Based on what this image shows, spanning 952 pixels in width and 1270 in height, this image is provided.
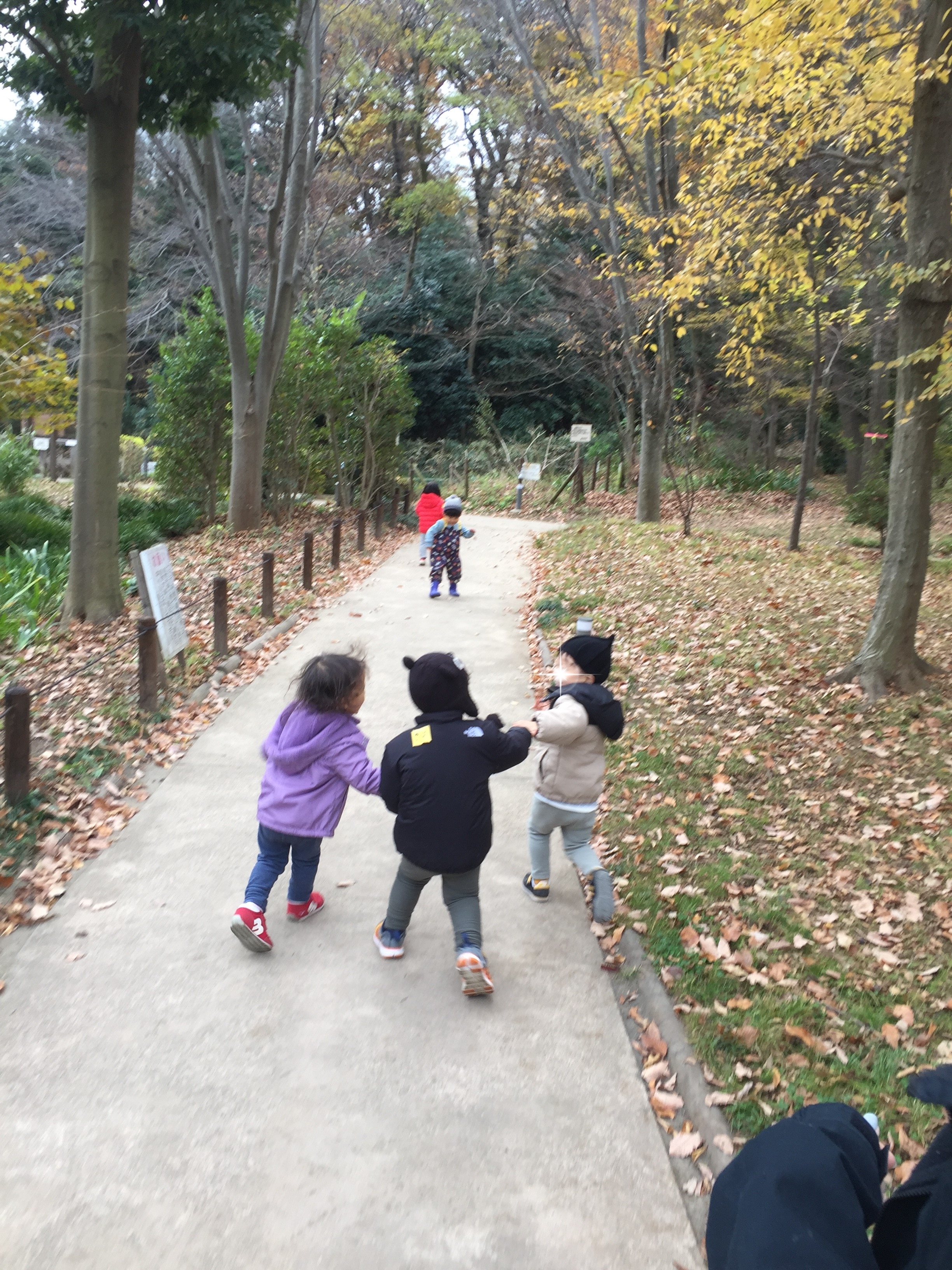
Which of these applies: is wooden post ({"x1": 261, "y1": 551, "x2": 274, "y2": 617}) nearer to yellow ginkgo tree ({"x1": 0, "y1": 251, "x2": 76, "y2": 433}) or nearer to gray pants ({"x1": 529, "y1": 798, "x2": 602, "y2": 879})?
yellow ginkgo tree ({"x1": 0, "y1": 251, "x2": 76, "y2": 433})

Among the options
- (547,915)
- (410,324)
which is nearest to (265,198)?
(410,324)

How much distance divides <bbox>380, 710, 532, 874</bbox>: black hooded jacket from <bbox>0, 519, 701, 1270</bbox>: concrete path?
0.71m

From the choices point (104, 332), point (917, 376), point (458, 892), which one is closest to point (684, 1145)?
point (458, 892)

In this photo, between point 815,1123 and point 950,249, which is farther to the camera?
point 950,249

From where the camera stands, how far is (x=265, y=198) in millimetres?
25828

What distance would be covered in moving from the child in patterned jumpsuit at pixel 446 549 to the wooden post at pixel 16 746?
24.5ft

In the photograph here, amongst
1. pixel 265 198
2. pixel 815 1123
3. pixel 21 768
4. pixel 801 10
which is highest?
pixel 265 198

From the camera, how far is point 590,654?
4.63 metres

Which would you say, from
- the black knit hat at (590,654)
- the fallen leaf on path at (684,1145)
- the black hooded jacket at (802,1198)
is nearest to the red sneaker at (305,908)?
the black knit hat at (590,654)

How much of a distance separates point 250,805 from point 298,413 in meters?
13.5

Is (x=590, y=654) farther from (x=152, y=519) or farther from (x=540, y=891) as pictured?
(x=152, y=519)

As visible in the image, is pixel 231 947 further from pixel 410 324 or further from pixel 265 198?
pixel 410 324

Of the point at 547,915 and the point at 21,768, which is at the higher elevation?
the point at 21,768

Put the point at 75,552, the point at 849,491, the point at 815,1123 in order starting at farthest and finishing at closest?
the point at 849,491 < the point at 75,552 < the point at 815,1123
